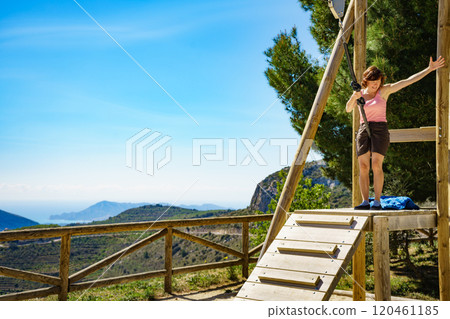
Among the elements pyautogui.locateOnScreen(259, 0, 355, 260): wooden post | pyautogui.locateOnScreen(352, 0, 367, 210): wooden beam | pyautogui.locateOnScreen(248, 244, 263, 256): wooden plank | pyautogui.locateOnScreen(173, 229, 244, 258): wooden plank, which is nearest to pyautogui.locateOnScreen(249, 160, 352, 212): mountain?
pyautogui.locateOnScreen(248, 244, 263, 256): wooden plank

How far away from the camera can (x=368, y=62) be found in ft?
23.1

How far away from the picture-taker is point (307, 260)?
349 centimetres

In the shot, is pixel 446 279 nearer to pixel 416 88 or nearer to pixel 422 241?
pixel 416 88

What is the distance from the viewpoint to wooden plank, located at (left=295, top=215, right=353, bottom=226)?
148 inches

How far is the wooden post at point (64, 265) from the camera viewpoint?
17.1ft

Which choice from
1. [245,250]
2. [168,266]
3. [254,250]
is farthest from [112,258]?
[254,250]

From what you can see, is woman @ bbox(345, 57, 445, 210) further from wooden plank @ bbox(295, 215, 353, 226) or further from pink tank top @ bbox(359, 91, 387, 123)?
wooden plank @ bbox(295, 215, 353, 226)

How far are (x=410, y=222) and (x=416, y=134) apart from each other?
1262 millimetres

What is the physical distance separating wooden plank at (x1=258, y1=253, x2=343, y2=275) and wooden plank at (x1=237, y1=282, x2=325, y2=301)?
8.5 inches

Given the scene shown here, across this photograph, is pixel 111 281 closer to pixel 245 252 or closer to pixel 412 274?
pixel 245 252

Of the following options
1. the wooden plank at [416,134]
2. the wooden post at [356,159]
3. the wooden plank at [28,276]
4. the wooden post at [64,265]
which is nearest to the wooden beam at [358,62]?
the wooden post at [356,159]

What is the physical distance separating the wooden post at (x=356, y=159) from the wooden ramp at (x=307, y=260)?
5.43 ft

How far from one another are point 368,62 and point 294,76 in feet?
6.74
